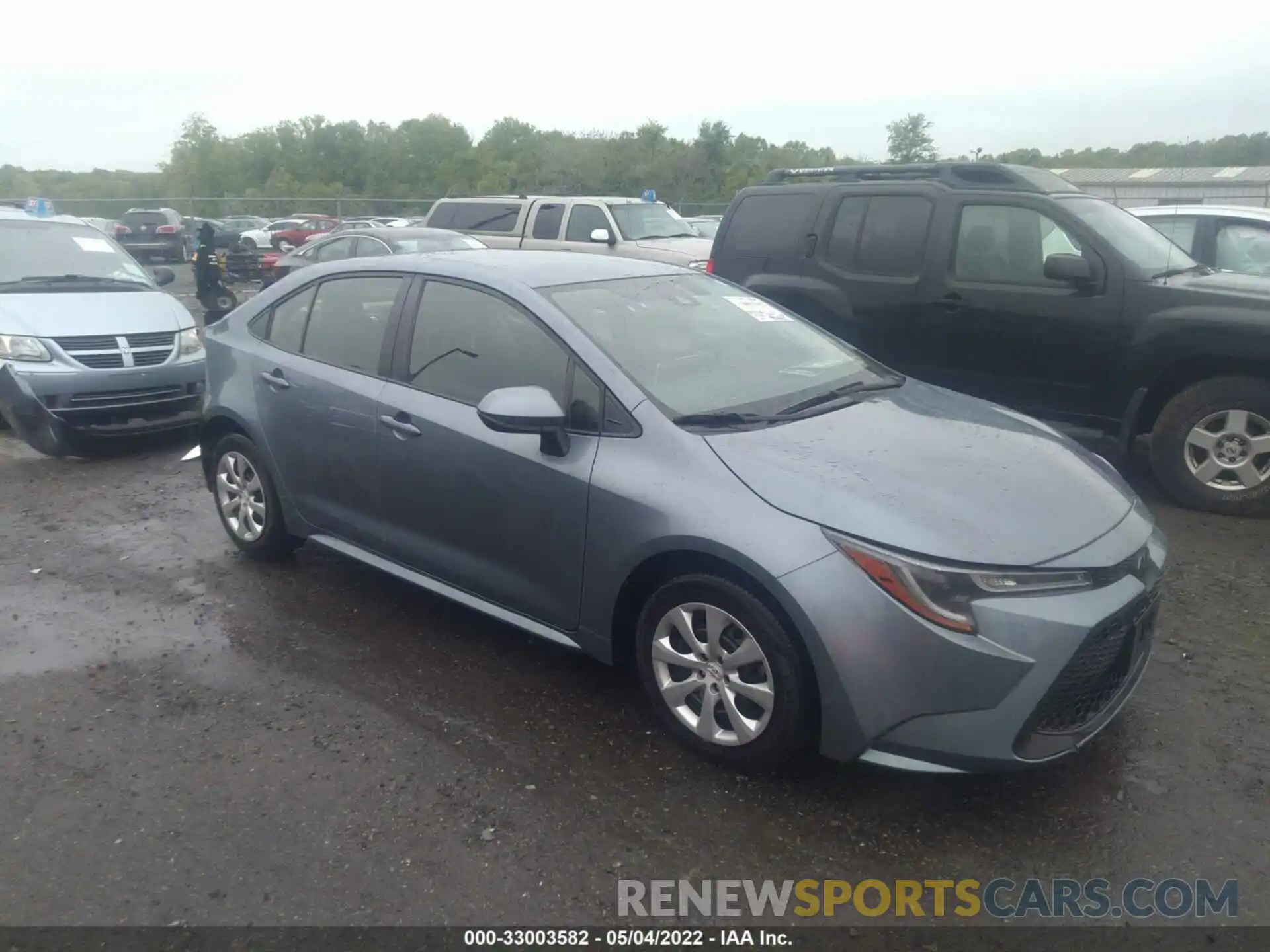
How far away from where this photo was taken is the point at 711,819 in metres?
3.16

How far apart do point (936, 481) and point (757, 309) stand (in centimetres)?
158

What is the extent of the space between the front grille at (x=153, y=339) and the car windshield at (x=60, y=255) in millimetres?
1081

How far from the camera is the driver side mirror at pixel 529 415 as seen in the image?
3.57 metres

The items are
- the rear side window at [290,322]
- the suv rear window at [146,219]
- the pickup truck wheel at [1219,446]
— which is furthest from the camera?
the suv rear window at [146,219]

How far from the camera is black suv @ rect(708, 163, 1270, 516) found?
229 inches

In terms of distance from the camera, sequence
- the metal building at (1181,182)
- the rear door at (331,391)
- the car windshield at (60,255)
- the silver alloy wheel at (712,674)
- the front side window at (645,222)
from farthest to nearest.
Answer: the front side window at (645,222) → the metal building at (1181,182) → the car windshield at (60,255) → the rear door at (331,391) → the silver alloy wheel at (712,674)

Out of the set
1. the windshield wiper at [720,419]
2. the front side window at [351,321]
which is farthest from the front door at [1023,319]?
the front side window at [351,321]

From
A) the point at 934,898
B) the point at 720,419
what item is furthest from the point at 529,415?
the point at 934,898

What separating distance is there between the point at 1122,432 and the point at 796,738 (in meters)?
3.93

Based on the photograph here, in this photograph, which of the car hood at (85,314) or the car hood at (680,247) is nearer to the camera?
the car hood at (85,314)

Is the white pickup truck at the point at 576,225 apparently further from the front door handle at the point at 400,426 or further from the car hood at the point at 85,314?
the front door handle at the point at 400,426

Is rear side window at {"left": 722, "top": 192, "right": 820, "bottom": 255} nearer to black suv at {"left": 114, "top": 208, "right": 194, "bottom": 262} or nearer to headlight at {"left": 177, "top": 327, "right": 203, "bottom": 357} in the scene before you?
headlight at {"left": 177, "top": 327, "right": 203, "bottom": 357}

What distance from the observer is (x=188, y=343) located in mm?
8133

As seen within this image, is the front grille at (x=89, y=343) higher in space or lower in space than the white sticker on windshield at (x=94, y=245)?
lower
